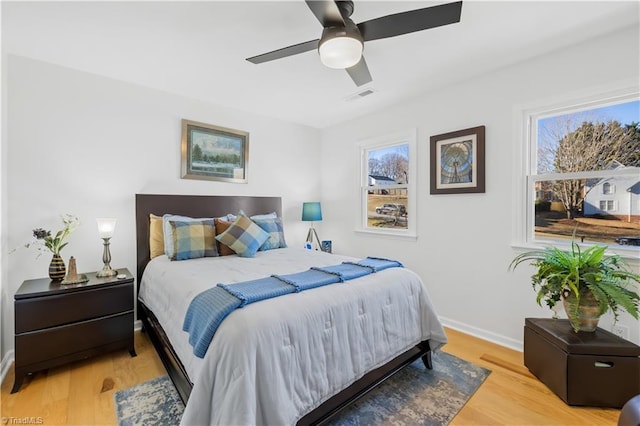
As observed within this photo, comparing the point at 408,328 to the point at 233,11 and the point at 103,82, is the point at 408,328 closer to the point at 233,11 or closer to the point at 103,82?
the point at 233,11

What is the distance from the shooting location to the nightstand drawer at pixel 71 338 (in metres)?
2.02

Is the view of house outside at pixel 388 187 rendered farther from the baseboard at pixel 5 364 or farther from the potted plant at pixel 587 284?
the baseboard at pixel 5 364

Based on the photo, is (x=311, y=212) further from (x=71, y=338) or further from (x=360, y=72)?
(x=71, y=338)

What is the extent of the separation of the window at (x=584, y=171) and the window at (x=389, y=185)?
1.17 meters

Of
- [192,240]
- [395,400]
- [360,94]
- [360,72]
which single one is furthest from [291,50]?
[395,400]

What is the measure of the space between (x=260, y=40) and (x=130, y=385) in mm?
2720

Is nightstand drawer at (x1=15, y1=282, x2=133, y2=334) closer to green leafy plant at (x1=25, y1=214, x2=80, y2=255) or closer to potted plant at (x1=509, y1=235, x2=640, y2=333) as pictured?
green leafy plant at (x1=25, y1=214, x2=80, y2=255)

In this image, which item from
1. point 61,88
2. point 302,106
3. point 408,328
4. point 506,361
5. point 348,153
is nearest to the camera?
point 408,328

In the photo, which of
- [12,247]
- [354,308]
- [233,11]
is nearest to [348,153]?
[233,11]

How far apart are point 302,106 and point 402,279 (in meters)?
2.53

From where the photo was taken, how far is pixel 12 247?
2389 mm

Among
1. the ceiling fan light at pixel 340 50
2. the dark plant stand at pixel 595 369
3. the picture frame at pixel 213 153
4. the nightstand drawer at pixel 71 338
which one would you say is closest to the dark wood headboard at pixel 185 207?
the picture frame at pixel 213 153

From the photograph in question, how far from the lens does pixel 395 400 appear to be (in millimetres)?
1898

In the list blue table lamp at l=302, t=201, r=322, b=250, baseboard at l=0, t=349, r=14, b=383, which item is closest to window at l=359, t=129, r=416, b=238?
blue table lamp at l=302, t=201, r=322, b=250
